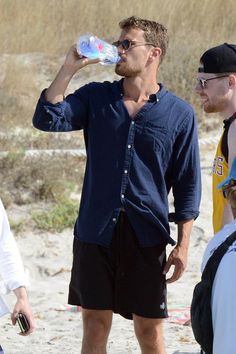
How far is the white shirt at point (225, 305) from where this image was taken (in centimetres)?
266

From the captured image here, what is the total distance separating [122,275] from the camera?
453 cm

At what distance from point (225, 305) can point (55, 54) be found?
415 inches

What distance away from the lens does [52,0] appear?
46.9 ft

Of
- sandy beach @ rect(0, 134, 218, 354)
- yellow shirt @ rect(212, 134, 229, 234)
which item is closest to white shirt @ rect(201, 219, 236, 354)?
yellow shirt @ rect(212, 134, 229, 234)

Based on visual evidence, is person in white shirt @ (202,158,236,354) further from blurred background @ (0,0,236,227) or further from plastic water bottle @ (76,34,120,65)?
blurred background @ (0,0,236,227)

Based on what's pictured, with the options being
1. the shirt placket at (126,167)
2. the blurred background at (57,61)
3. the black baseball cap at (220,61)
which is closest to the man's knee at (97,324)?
the shirt placket at (126,167)

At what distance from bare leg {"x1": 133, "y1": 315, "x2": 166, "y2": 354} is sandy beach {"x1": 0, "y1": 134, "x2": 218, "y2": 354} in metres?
1.06

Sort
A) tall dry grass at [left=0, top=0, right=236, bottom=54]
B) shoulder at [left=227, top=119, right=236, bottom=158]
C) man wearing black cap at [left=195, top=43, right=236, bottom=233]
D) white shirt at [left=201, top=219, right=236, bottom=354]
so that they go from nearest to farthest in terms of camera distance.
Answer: white shirt at [left=201, top=219, right=236, bottom=354], shoulder at [left=227, top=119, right=236, bottom=158], man wearing black cap at [left=195, top=43, right=236, bottom=233], tall dry grass at [left=0, top=0, right=236, bottom=54]

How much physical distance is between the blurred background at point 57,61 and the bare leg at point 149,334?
12.9 feet

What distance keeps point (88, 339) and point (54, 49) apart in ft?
29.4

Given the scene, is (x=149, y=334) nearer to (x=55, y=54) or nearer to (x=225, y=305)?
(x=225, y=305)

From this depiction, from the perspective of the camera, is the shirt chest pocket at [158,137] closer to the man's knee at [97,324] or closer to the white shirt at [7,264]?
the man's knee at [97,324]

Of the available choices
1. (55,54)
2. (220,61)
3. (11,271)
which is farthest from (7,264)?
(55,54)

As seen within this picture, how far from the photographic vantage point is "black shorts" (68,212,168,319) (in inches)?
178
